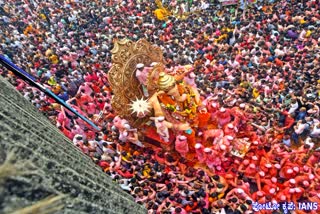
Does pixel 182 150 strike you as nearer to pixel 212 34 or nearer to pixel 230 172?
pixel 230 172

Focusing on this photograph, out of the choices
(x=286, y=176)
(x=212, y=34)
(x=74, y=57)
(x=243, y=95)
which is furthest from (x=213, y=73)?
(x=74, y=57)

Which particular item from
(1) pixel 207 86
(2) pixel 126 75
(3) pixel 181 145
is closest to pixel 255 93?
(1) pixel 207 86

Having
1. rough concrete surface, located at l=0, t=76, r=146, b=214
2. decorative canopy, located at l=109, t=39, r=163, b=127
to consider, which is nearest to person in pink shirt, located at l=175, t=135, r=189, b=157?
decorative canopy, located at l=109, t=39, r=163, b=127

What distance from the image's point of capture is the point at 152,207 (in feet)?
18.1

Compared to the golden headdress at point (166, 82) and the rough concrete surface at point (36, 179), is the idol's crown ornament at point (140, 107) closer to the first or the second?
the golden headdress at point (166, 82)

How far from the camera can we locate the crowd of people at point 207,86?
5867 mm

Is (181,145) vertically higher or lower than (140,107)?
lower

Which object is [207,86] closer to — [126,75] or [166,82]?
[166,82]

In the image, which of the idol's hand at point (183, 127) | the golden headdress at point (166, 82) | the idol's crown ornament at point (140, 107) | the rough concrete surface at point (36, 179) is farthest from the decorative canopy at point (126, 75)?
the rough concrete surface at point (36, 179)

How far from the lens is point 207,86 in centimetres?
820

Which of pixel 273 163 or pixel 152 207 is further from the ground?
pixel 273 163

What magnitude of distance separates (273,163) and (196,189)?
1.57 metres

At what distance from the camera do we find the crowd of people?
587cm

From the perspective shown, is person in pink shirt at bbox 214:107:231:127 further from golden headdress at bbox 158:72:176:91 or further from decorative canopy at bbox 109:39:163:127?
→ decorative canopy at bbox 109:39:163:127
